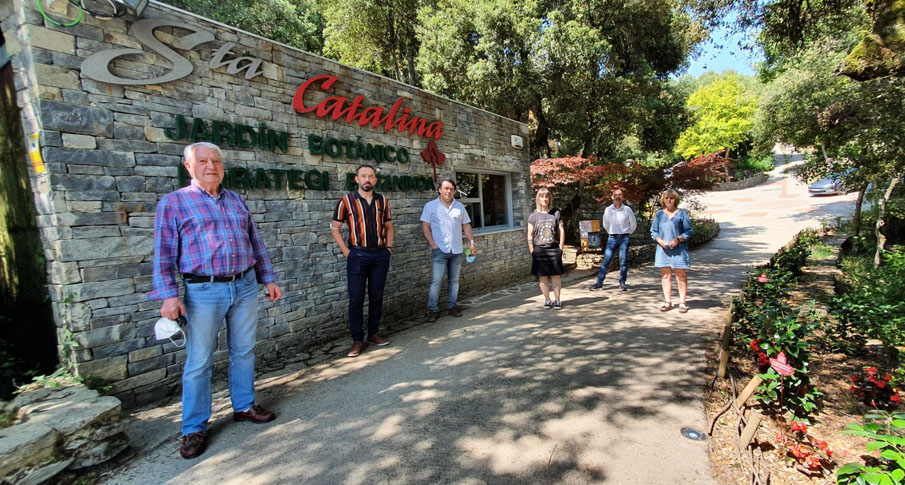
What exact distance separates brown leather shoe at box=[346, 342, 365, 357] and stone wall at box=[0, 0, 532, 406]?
23.7 inches

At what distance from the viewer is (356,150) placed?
508 centimetres

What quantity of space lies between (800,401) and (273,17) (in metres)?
15.6

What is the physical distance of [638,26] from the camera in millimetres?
11570

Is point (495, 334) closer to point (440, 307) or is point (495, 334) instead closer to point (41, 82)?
point (440, 307)

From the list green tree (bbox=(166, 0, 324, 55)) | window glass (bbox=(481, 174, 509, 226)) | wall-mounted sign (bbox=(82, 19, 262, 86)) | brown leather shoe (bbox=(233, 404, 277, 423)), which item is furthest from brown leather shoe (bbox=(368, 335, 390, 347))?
green tree (bbox=(166, 0, 324, 55))

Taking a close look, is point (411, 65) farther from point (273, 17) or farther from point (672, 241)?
point (672, 241)

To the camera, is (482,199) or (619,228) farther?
(482,199)

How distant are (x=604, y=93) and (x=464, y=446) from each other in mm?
12104

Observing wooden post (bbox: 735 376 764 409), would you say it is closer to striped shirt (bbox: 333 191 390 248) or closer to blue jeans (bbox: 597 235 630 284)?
striped shirt (bbox: 333 191 390 248)

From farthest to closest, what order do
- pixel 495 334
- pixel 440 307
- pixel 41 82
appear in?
1. pixel 440 307
2. pixel 495 334
3. pixel 41 82

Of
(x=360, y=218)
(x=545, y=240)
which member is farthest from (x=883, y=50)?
(x=360, y=218)

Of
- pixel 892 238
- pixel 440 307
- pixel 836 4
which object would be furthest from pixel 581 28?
pixel 892 238

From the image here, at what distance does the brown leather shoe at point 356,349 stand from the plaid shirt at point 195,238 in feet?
6.08

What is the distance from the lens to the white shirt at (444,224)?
5336mm
